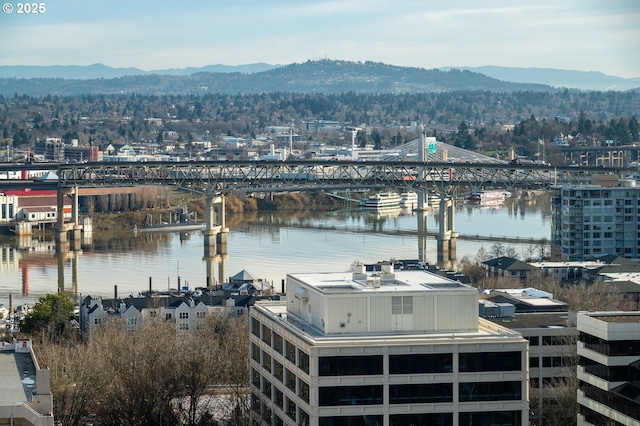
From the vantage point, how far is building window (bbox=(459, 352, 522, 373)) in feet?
30.5

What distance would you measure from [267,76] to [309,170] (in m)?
103

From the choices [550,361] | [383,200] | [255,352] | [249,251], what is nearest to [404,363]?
[255,352]

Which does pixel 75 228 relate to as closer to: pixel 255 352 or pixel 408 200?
pixel 408 200

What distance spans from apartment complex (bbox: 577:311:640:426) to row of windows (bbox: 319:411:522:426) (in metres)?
0.61

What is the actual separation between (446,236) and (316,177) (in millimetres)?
6842

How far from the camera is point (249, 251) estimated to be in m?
26.0

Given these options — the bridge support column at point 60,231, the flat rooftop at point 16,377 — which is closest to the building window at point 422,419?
the flat rooftop at point 16,377

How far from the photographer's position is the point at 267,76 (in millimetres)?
Answer: 136125

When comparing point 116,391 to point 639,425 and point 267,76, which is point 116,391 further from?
point 267,76

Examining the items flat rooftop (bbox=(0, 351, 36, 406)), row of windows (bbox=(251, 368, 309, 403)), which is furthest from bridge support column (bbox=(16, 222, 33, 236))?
flat rooftop (bbox=(0, 351, 36, 406))

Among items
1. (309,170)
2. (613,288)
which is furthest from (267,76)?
(613,288)

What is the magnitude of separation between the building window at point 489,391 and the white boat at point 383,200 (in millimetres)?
27757

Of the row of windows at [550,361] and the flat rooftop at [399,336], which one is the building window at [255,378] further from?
the row of windows at [550,361]

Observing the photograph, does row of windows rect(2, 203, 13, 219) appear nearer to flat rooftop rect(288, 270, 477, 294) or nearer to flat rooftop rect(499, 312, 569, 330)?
flat rooftop rect(499, 312, 569, 330)
